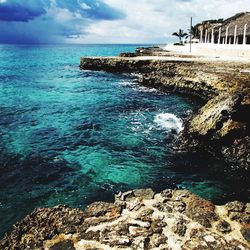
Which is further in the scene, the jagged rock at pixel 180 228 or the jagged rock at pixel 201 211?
the jagged rock at pixel 201 211

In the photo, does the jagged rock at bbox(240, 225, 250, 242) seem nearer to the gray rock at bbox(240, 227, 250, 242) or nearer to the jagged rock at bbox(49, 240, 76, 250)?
the gray rock at bbox(240, 227, 250, 242)

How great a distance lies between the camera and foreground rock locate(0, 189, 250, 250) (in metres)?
6.62

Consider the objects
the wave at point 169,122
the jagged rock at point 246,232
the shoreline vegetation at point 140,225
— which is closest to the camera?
the shoreline vegetation at point 140,225

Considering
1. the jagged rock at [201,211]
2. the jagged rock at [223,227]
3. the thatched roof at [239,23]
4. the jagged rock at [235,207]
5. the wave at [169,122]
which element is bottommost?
the wave at [169,122]

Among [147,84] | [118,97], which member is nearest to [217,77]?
[118,97]

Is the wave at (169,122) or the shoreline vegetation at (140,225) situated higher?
the shoreline vegetation at (140,225)

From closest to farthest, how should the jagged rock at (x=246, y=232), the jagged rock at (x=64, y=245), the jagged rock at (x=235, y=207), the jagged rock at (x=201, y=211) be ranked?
the jagged rock at (x=64, y=245)
the jagged rock at (x=246, y=232)
the jagged rock at (x=201, y=211)
the jagged rock at (x=235, y=207)

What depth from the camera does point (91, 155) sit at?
13.9 m

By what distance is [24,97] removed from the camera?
2833 cm

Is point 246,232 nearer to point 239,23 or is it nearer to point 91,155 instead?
point 91,155

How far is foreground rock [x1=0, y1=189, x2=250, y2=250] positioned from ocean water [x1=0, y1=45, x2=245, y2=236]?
1.98m

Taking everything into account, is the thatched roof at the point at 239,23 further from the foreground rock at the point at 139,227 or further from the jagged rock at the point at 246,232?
the jagged rock at the point at 246,232

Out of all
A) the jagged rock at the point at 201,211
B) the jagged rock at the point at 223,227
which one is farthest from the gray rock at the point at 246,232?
the jagged rock at the point at 201,211

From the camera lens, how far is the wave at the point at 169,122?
→ 58.3ft
